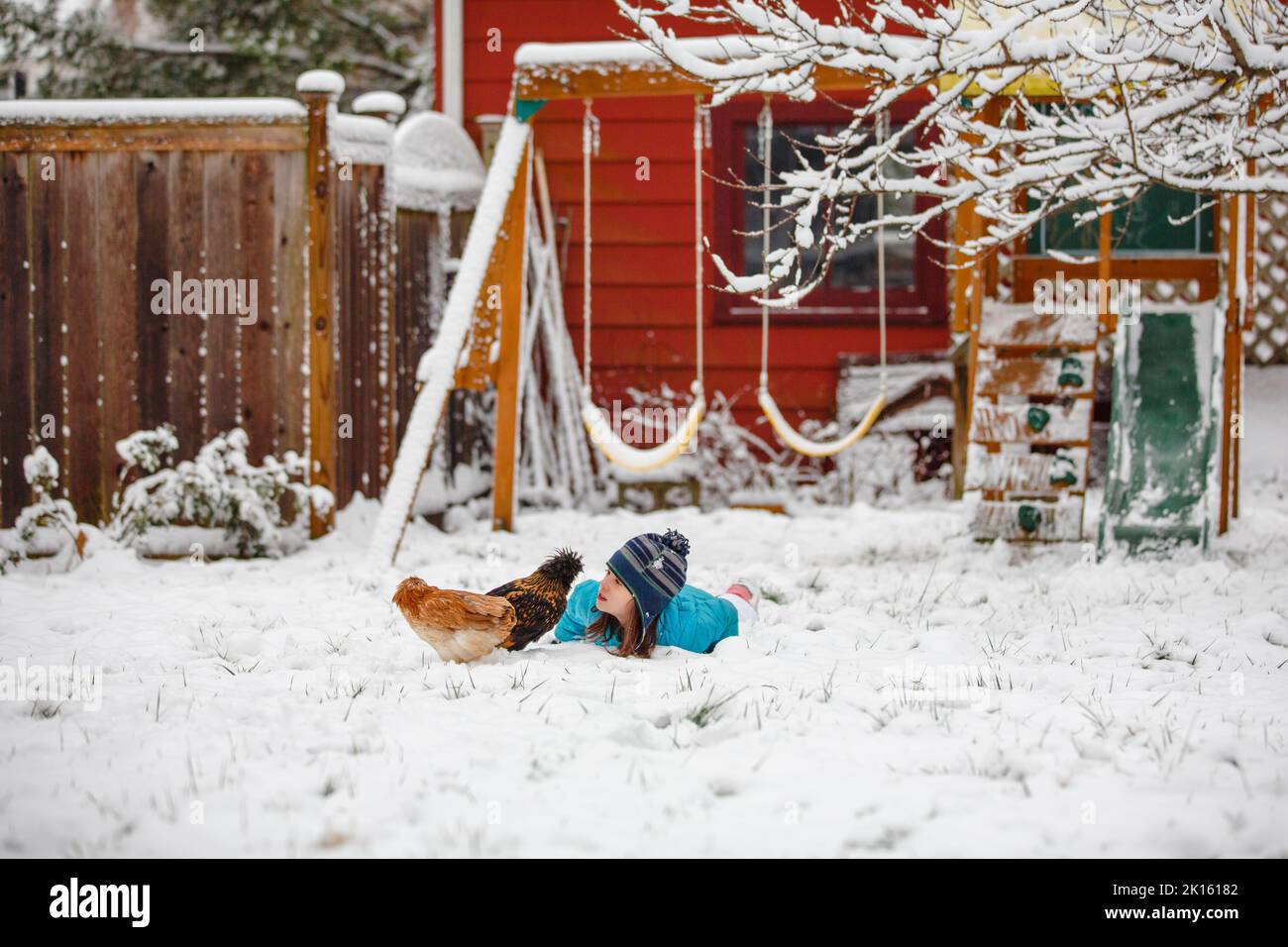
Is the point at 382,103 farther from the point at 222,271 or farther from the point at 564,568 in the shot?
the point at 564,568

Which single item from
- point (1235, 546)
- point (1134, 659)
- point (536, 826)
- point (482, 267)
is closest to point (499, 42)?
point (482, 267)

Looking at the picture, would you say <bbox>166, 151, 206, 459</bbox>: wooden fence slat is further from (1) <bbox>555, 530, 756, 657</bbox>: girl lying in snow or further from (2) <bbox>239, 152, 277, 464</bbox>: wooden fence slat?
(1) <bbox>555, 530, 756, 657</bbox>: girl lying in snow

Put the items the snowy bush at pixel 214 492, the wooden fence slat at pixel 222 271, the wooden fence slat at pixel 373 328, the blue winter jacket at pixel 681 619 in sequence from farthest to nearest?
the wooden fence slat at pixel 373 328
the wooden fence slat at pixel 222 271
the snowy bush at pixel 214 492
the blue winter jacket at pixel 681 619

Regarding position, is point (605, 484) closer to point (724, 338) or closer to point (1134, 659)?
point (724, 338)

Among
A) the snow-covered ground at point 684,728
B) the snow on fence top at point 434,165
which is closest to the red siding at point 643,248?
the snow on fence top at point 434,165

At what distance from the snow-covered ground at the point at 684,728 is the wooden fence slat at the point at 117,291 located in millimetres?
1283

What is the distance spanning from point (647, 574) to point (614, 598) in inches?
5.6

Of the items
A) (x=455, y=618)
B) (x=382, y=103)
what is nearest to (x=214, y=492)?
(x=382, y=103)

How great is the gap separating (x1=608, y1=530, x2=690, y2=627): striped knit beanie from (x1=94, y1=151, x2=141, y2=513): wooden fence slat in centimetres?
378

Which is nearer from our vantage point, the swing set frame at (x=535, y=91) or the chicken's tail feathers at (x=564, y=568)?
the chicken's tail feathers at (x=564, y=568)

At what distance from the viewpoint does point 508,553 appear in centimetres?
675

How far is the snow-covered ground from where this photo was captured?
257 centimetres

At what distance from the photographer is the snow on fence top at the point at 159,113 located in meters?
6.49

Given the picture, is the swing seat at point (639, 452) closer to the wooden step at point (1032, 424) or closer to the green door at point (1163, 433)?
the wooden step at point (1032, 424)
